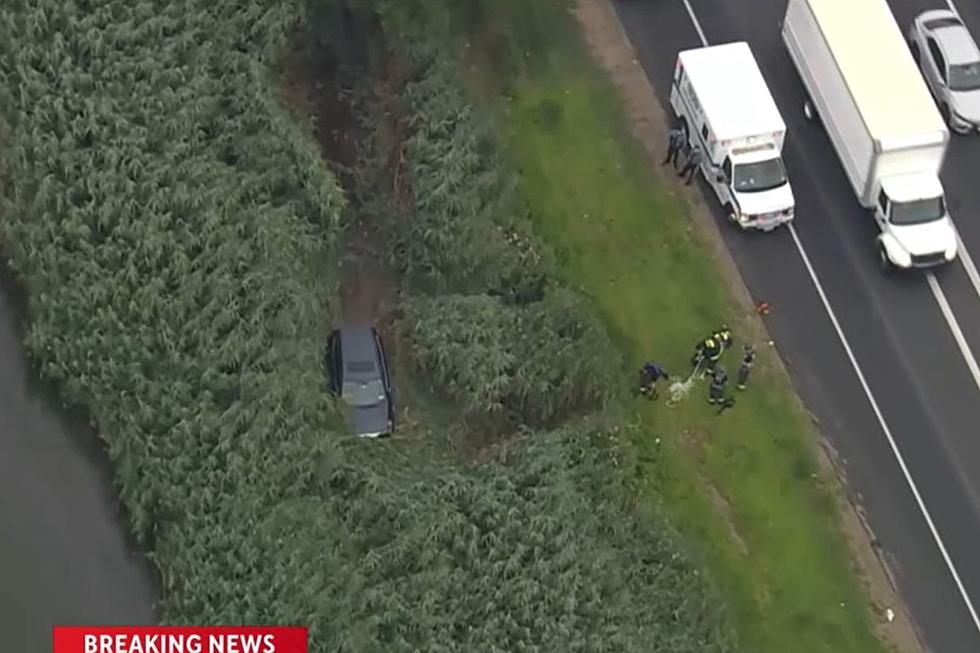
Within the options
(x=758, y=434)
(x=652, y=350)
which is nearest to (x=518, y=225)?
(x=652, y=350)

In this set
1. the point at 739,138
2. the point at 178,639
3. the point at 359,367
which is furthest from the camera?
the point at 739,138

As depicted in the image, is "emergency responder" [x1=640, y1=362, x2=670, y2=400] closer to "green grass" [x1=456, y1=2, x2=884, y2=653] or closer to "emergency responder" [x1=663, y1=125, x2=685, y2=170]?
"green grass" [x1=456, y1=2, x2=884, y2=653]

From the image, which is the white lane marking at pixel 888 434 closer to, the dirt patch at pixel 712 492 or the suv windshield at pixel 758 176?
the suv windshield at pixel 758 176

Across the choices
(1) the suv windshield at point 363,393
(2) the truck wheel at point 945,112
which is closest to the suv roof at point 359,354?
(1) the suv windshield at point 363,393

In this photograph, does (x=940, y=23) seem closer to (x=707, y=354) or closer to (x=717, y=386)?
(x=707, y=354)

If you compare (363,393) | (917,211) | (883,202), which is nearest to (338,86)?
(363,393)

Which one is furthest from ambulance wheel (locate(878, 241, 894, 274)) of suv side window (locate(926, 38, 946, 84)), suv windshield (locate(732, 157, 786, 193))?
suv side window (locate(926, 38, 946, 84))

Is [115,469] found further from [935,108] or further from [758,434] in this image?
[935,108]
